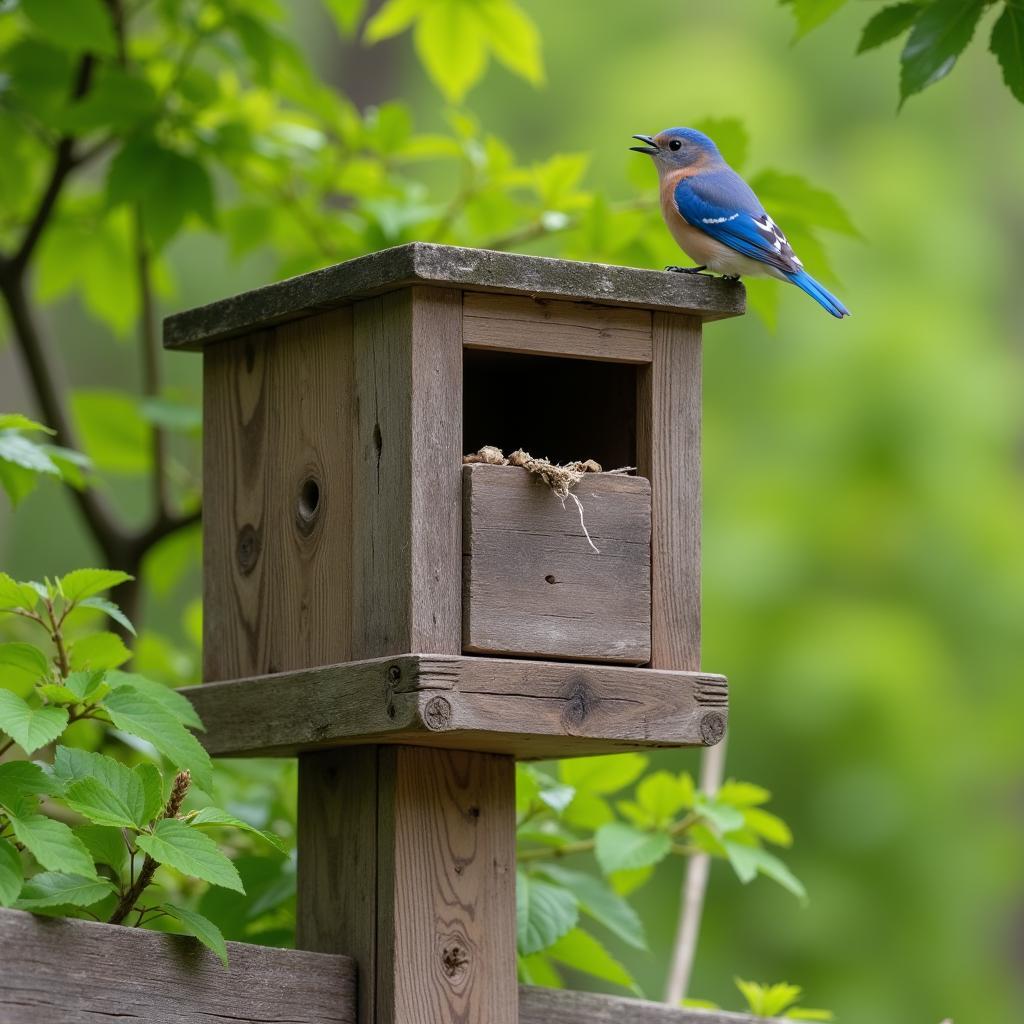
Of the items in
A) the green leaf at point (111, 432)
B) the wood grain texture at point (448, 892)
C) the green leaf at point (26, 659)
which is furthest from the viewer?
the green leaf at point (111, 432)

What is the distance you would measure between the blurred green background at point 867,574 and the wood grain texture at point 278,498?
21.4 feet

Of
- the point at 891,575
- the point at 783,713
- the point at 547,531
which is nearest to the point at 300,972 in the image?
the point at 547,531

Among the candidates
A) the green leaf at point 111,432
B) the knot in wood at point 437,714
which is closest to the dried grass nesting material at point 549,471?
the knot in wood at point 437,714

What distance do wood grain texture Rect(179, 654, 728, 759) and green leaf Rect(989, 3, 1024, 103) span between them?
3.43ft

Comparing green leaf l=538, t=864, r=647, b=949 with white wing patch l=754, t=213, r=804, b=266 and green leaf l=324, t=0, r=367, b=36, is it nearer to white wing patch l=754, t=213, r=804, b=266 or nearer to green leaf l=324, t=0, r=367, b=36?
white wing patch l=754, t=213, r=804, b=266

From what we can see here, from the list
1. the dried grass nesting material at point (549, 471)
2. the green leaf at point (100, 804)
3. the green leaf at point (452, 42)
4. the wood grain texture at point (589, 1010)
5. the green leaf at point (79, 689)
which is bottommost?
the wood grain texture at point (589, 1010)

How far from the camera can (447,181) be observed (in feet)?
39.7

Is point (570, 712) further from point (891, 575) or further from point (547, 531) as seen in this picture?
point (891, 575)

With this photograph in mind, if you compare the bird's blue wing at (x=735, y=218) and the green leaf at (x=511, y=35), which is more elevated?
the green leaf at (x=511, y=35)

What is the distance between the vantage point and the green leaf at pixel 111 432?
14.6 feet

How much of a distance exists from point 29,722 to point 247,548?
0.87 metres

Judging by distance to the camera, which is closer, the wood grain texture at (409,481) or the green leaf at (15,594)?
the green leaf at (15,594)

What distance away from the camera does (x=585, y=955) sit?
10.4ft

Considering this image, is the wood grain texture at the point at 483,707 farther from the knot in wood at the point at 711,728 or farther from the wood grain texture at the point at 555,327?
the wood grain texture at the point at 555,327
